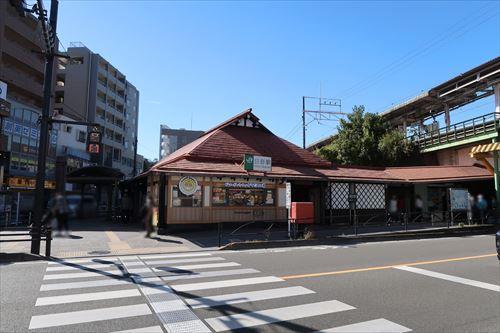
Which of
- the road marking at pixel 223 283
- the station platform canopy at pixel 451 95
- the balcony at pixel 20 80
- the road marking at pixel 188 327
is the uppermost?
the balcony at pixel 20 80

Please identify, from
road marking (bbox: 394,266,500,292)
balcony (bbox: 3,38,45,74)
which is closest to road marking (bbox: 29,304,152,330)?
road marking (bbox: 394,266,500,292)

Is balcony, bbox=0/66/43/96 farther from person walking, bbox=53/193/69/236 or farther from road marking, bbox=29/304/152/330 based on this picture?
person walking, bbox=53/193/69/236

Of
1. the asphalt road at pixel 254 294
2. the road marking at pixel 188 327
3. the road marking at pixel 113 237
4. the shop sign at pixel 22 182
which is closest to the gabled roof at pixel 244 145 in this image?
the road marking at pixel 113 237

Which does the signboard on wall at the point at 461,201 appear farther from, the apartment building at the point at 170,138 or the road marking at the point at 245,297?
the road marking at the point at 245,297

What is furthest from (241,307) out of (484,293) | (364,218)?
(364,218)

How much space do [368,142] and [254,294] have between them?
1548 inches

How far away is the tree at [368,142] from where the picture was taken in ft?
154

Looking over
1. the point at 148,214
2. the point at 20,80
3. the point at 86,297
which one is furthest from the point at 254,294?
the point at 20,80

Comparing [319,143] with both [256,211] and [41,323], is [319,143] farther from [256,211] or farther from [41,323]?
[41,323]

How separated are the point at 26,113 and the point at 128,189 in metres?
0.82

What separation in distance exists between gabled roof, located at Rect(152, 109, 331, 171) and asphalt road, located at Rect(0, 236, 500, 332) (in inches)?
540

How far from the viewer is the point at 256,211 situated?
101 ft

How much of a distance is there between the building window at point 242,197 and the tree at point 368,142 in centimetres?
2078

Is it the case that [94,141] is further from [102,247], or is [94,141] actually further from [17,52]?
[17,52]
